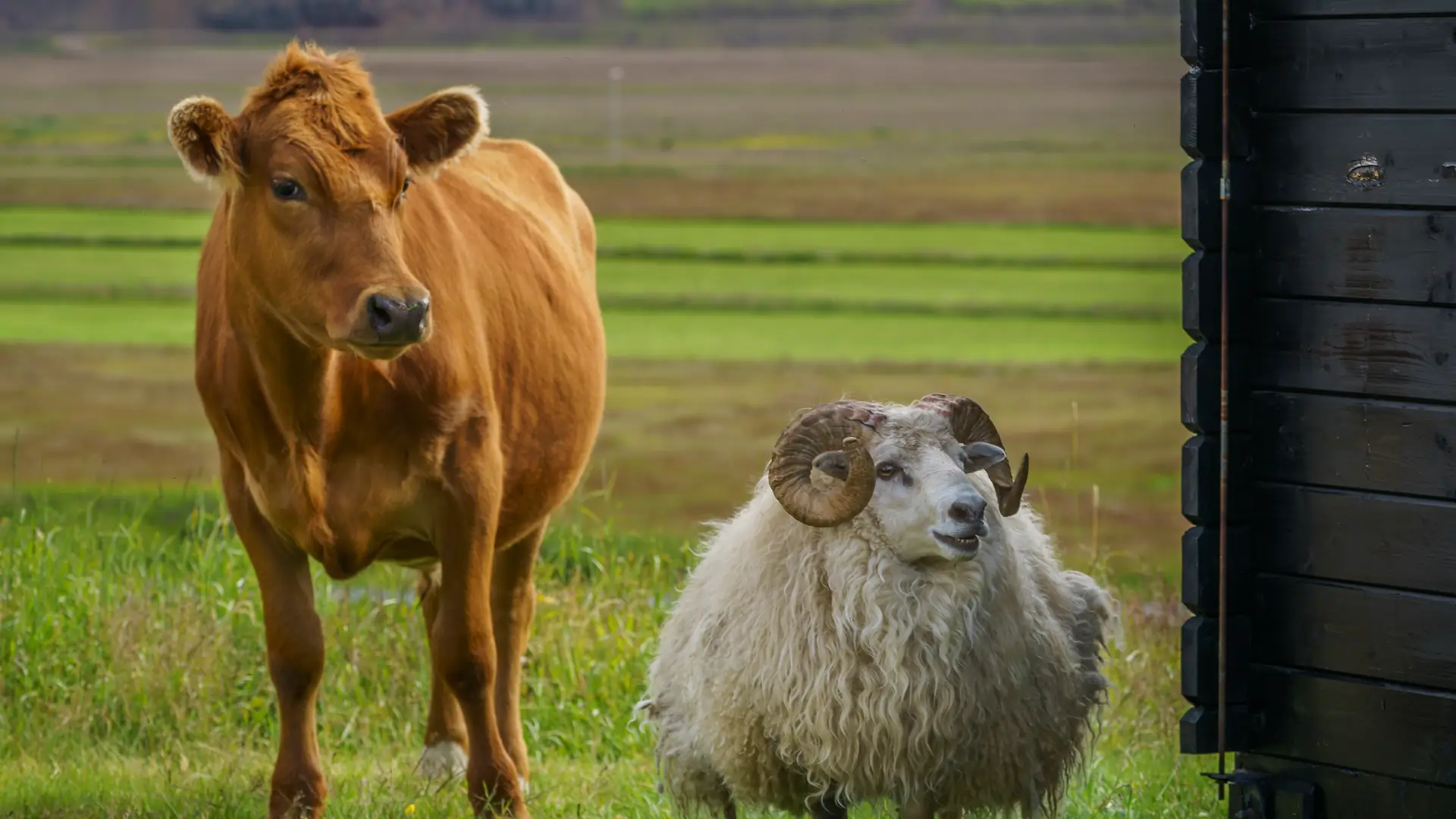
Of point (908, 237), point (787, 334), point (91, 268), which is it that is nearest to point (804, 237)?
point (908, 237)

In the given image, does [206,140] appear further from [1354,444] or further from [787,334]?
[787,334]

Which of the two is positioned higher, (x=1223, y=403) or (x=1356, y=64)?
(x=1356, y=64)

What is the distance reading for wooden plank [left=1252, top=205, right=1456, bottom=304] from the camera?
16.5 ft

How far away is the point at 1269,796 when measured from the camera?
18.1 ft

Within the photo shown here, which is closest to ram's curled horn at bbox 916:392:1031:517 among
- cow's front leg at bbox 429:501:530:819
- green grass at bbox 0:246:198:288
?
cow's front leg at bbox 429:501:530:819

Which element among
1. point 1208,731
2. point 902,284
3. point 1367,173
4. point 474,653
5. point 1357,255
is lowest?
point 902,284

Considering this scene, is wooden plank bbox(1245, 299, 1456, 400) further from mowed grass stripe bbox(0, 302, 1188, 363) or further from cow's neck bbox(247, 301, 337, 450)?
mowed grass stripe bbox(0, 302, 1188, 363)

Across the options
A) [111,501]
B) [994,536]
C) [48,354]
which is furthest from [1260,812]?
[48,354]

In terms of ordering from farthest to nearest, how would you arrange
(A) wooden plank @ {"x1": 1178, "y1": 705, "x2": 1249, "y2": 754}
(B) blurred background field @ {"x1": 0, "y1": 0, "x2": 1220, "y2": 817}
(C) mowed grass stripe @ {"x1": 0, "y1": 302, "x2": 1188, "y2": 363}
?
(C) mowed grass stripe @ {"x1": 0, "y1": 302, "x2": 1188, "y2": 363}
(B) blurred background field @ {"x1": 0, "y1": 0, "x2": 1220, "y2": 817}
(A) wooden plank @ {"x1": 1178, "y1": 705, "x2": 1249, "y2": 754}

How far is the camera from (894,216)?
2889 cm

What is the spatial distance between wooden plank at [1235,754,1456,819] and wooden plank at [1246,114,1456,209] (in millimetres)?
1566

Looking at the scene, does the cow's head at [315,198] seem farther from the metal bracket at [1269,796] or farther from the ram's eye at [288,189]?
the metal bracket at [1269,796]

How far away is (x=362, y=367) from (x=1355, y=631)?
291 centimetres

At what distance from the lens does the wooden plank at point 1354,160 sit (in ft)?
16.4
